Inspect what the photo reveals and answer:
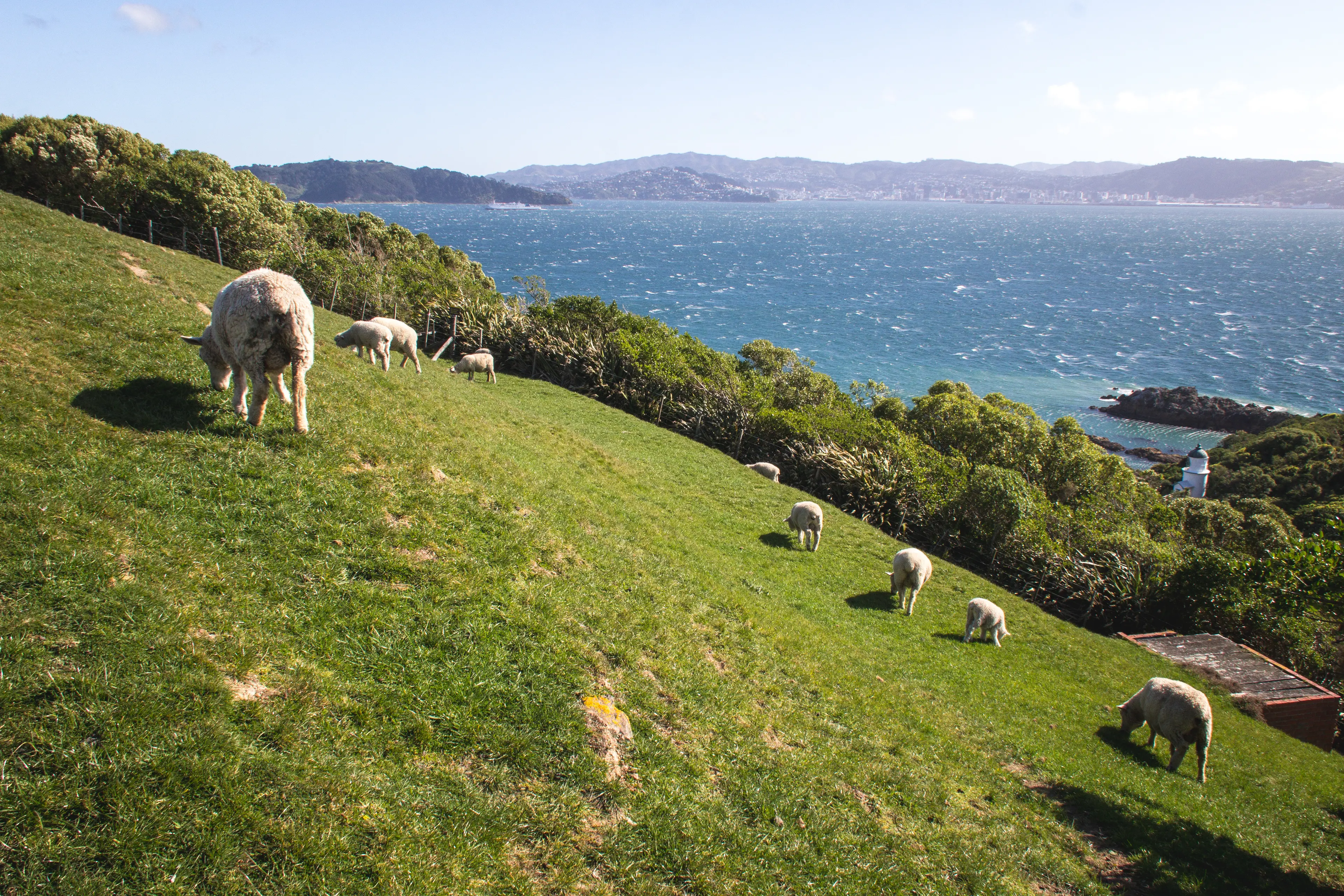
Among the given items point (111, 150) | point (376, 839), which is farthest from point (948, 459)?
point (111, 150)

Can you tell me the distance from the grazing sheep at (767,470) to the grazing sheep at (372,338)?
14851 mm

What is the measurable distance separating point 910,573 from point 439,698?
523 inches

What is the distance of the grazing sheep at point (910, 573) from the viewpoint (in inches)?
680

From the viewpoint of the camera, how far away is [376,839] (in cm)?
579

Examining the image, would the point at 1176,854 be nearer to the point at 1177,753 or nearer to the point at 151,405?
the point at 1177,753

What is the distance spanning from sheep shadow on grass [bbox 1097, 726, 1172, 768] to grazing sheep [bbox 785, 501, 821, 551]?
827cm

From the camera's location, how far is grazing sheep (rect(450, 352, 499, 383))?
30.3m

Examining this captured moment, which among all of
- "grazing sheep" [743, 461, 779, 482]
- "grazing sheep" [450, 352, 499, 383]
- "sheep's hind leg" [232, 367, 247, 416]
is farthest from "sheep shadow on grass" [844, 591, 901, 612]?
"grazing sheep" [450, 352, 499, 383]

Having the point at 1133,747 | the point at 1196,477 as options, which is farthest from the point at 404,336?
the point at 1196,477

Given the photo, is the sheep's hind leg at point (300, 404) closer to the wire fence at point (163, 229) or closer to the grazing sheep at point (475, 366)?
the grazing sheep at point (475, 366)

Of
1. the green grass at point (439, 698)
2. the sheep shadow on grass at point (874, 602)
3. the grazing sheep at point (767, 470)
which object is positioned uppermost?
the green grass at point (439, 698)

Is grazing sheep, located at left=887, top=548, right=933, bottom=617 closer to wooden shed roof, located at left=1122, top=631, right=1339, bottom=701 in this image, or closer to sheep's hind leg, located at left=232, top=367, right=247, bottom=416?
wooden shed roof, located at left=1122, top=631, right=1339, bottom=701

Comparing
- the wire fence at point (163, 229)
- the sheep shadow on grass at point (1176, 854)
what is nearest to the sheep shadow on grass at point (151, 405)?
the sheep shadow on grass at point (1176, 854)

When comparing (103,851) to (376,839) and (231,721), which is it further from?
(376,839)
